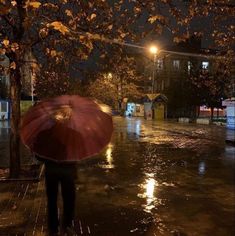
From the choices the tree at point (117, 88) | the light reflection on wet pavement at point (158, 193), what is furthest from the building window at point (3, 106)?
the light reflection on wet pavement at point (158, 193)

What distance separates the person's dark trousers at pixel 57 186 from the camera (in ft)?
21.1

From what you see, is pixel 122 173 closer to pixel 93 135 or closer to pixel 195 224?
pixel 195 224

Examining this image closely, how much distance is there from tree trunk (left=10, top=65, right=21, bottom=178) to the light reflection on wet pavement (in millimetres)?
1708

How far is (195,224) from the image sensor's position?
26.6 feet

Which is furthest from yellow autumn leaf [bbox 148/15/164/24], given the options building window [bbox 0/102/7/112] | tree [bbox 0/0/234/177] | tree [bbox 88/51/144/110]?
tree [bbox 88/51/144/110]

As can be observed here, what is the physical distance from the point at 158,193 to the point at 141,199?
82 centimetres


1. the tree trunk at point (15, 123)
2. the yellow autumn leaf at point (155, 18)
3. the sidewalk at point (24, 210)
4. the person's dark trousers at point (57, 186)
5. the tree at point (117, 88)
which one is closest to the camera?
the person's dark trousers at point (57, 186)

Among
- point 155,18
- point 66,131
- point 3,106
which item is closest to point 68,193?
point 66,131

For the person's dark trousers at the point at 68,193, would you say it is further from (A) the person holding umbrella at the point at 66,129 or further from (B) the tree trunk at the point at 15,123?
(B) the tree trunk at the point at 15,123

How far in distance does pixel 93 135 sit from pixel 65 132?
0.36 m

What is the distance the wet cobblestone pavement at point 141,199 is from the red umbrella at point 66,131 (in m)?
1.92

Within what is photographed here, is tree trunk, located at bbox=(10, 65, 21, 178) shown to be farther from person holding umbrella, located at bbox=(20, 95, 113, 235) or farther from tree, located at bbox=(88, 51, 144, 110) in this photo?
tree, located at bbox=(88, 51, 144, 110)

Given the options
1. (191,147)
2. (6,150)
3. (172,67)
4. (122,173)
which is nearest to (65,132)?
(122,173)

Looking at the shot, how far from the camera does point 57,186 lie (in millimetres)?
6664
